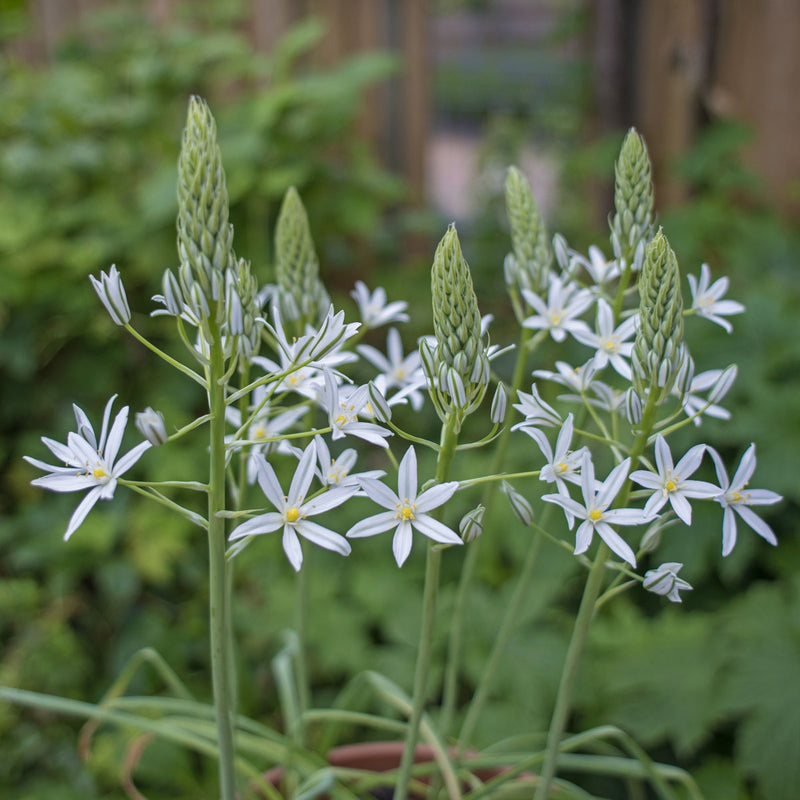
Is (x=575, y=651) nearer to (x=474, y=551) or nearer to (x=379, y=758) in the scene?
(x=474, y=551)

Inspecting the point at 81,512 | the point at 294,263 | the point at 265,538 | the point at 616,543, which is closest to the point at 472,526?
the point at 616,543

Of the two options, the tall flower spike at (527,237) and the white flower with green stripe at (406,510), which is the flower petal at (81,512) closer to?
the white flower with green stripe at (406,510)

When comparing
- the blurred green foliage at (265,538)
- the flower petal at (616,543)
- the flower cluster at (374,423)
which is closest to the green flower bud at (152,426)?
the flower cluster at (374,423)

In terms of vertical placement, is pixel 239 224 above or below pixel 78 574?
above

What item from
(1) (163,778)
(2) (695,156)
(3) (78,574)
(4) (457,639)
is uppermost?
(2) (695,156)

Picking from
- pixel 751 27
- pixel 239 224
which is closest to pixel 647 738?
pixel 239 224

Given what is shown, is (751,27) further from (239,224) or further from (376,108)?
(239,224)
